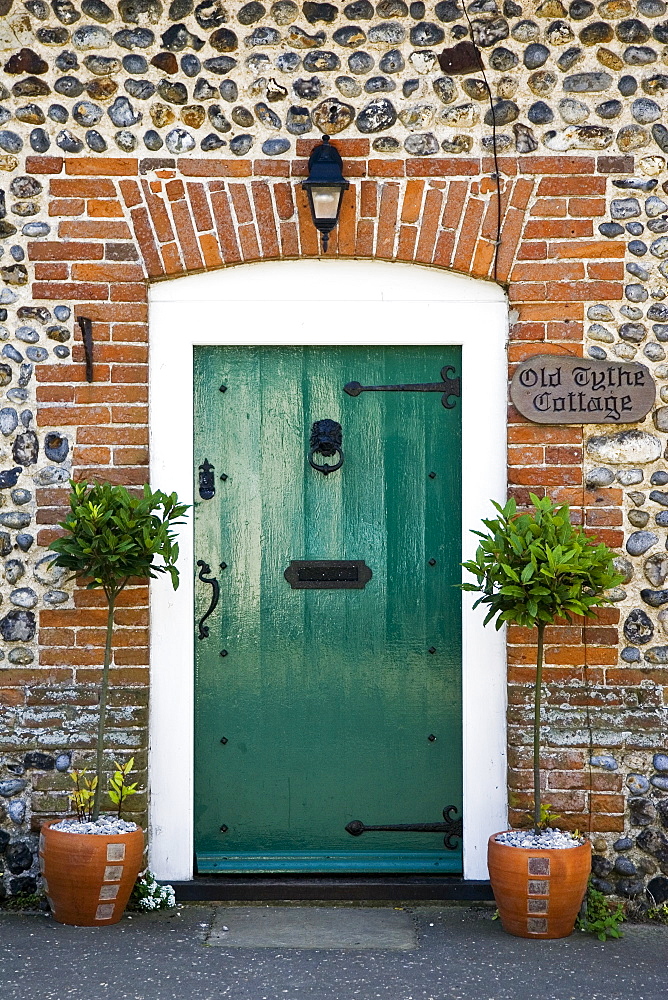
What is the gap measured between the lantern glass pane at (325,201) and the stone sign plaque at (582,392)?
1001 mm

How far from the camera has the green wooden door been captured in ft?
15.4

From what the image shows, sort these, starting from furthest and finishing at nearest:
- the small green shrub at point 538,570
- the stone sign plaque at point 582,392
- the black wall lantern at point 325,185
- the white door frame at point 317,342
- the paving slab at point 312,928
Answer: the white door frame at point 317,342 → the stone sign plaque at point 582,392 → the black wall lantern at point 325,185 → the paving slab at point 312,928 → the small green shrub at point 538,570

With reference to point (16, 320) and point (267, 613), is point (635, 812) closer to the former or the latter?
point (267, 613)

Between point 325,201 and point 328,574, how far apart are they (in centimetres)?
155

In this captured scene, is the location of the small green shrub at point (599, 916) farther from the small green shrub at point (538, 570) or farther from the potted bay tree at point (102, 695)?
the potted bay tree at point (102, 695)

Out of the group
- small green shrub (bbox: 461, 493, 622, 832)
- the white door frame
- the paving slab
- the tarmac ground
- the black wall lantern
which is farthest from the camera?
the white door frame

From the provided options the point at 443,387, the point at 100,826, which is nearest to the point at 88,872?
the point at 100,826

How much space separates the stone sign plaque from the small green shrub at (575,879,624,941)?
1.90 meters

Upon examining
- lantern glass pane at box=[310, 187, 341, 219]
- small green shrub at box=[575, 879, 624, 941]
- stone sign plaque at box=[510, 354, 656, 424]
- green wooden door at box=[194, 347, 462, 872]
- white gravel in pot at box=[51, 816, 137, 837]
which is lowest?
small green shrub at box=[575, 879, 624, 941]

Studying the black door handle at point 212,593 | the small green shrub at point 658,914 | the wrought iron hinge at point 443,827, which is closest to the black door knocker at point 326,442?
the black door handle at point 212,593

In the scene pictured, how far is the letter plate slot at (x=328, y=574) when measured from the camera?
4.70 metres

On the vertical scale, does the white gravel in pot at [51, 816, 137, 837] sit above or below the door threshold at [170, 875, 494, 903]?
above

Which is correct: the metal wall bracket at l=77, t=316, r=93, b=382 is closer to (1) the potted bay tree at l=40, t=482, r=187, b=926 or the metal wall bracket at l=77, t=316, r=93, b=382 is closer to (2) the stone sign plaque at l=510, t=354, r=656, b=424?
(1) the potted bay tree at l=40, t=482, r=187, b=926

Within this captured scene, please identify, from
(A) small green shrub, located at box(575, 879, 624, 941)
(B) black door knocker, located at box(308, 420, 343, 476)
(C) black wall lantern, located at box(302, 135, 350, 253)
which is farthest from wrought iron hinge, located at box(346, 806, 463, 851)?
(C) black wall lantern, located at box(302, 135, 350, 253)
